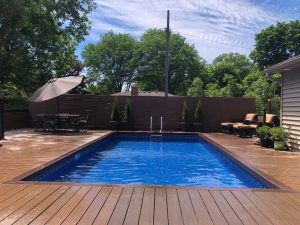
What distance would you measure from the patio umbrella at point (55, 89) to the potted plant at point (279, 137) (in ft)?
22.1

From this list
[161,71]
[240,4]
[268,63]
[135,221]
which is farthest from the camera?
[161,71]

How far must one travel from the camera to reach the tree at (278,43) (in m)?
35.2

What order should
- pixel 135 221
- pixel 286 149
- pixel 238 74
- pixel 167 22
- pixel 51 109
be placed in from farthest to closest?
pixel 238 74 < pixel 167 22 < pixel 51 109 < pixel 286 149 < pixel 135 221

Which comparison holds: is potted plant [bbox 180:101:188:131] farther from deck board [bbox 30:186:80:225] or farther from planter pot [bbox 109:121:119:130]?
deck board [bbox 30:186:80:225]

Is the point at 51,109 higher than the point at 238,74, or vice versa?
the point at 238,74

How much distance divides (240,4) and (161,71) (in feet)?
91.5

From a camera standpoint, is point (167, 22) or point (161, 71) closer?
point (167, 22)

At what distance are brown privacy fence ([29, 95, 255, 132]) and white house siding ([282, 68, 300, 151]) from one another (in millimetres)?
6248

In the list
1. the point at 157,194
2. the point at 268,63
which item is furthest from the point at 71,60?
the point at 268,63

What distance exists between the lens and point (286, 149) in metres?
9.20

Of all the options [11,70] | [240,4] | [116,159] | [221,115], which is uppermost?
[240,4]

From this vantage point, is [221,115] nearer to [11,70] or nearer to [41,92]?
[41,92]

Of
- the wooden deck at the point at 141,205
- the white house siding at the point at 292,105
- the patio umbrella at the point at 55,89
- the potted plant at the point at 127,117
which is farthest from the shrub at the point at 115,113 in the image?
the wooden deck at the point at 141,205

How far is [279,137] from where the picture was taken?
9.44 metres
